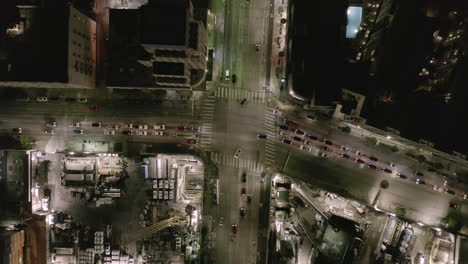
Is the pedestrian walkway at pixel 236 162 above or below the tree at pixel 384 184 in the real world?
above

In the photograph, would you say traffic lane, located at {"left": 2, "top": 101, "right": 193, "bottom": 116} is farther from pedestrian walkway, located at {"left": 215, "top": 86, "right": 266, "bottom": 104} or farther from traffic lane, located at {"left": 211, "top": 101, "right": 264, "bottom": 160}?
pedestrian walkway, located at {"left": 215, "top": 86, "right": 266, "bottom": 104}

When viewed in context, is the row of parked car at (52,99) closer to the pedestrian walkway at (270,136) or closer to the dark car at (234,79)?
the dark car at (234,79)

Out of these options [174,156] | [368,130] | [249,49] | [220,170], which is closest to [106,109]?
[174,156]

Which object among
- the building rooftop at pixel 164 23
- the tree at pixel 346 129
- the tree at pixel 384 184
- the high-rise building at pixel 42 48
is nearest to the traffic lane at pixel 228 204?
the tree at pixel 346 129

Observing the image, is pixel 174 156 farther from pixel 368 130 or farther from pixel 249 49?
pixel 368 130

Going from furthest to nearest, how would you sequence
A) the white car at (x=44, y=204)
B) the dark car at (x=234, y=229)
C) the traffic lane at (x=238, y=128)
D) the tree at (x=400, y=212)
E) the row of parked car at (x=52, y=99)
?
the row of parked car at (x=52, y=99)
the traffic lane at (x=238, y=128)
the dark car at (x=234, y=229)
the white car at (x=44, y=204)
the tree at (x=400, y=212)

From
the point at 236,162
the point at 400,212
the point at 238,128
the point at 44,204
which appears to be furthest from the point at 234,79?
the point at 44,204

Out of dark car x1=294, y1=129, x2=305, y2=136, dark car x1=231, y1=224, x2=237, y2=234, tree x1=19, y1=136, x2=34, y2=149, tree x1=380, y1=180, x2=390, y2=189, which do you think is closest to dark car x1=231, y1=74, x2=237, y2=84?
dark car x1=294, y1=129, x2=305, y2=136
